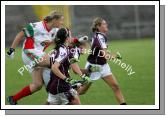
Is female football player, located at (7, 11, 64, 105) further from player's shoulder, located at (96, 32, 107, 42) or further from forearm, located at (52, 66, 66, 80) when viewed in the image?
forearm, located at (52, 66, 66, 80)

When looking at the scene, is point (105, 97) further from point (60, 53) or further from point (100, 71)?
point (60, 53)

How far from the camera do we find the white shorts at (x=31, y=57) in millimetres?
9570

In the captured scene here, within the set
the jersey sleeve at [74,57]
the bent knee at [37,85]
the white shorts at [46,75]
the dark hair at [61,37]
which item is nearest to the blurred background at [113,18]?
the bent knee at [37,85]

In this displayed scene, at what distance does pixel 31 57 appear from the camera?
9.62 meters

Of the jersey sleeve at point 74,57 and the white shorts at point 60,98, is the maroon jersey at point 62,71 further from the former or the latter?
the jersey sleeve at point 74,57

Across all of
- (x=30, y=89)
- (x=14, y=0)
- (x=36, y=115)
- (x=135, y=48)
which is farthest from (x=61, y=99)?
(x=135, y=48)

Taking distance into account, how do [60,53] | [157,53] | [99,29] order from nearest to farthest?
[60,53] → [157,53] → [99,29]

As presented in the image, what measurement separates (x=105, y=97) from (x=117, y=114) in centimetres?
211

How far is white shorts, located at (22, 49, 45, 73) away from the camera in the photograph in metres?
9.57

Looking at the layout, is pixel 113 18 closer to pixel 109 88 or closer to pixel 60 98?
pixel 109 88

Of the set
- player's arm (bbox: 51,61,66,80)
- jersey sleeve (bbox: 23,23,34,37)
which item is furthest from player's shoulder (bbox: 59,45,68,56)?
jersey sleeve (bbox: 23,23,34,37)

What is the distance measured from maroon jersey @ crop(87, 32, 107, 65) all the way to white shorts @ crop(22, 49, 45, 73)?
0.80 m

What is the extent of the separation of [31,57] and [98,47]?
3.45ft

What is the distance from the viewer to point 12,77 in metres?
13.0
